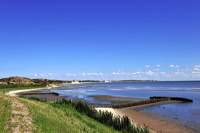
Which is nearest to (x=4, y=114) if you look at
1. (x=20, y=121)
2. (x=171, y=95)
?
(x=20, y=121)

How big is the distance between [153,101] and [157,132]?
3353 centimetres

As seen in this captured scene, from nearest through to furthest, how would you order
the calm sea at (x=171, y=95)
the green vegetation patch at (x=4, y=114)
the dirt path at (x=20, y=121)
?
1. the green vegetation patch at (x=4, y=114)
2. the dirt path at (x=20, y=121)
3. the calm sea at (x=171, y=95)

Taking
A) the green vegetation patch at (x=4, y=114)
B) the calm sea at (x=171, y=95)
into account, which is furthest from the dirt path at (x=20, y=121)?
the calm sea at (x=171, y=95)

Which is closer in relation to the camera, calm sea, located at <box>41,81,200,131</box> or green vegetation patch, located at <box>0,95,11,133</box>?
green vegetation patch, located at <box>0,95,11,133</box>

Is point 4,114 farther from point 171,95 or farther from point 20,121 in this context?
point 171,95

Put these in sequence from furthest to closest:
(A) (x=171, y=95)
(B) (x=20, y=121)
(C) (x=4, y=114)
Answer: (A) (x=171, y=95) < (C) (x=4, y=114) < (B) (x=20, y=121)

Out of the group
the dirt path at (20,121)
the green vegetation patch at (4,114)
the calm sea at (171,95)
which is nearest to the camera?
the green vegetation patch at (4,114)

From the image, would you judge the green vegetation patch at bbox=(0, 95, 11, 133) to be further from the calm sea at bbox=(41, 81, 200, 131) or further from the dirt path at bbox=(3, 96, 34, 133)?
the calm sea at bbox=(41, 81, 200, 131)

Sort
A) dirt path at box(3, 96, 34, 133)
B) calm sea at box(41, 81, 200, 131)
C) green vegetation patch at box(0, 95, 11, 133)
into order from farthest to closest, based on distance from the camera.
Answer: calm sea at box(41, 81, 200, 131) < dirt path at box(3, 96, 34, 133) < green vegetation patch at box(0, 95, 11, 133)

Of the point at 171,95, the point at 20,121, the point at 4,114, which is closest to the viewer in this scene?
the point at 20,121

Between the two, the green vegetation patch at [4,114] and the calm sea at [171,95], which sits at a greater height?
the green vegetation patch at [4,114]

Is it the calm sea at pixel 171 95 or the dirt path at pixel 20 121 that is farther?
the calm sea at pixel 171 95

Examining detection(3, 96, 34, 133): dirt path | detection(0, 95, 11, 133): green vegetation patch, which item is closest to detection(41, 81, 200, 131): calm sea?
detection(3, 96, 34, 133): dirt path

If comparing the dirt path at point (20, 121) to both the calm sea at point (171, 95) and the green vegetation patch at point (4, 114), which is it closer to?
the green vegetation patch at point (4, 114)
